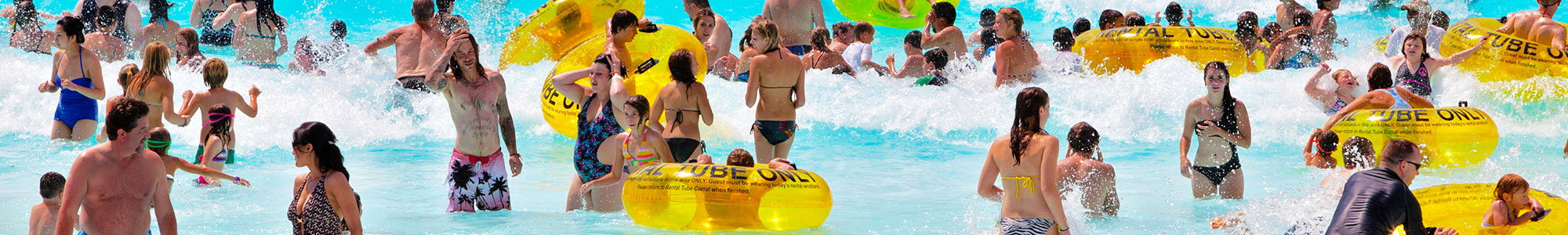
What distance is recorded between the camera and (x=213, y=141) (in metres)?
6.40

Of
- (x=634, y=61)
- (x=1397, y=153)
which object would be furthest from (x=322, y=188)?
(x=634, y=61)

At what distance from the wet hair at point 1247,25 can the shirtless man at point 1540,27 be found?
195 cm

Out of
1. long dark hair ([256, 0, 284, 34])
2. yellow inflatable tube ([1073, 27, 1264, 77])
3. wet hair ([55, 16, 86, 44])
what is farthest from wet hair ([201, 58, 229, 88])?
yellow inflatable tube ([1073, 27, 1264, 77])

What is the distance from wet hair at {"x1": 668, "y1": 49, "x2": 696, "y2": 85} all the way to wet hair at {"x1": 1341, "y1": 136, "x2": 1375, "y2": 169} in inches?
133

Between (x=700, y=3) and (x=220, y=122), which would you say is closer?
(x=220, y=122)

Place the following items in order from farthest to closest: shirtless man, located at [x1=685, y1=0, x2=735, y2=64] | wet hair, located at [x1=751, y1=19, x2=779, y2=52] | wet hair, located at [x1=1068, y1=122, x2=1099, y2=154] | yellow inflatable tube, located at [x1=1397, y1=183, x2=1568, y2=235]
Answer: shirtless man, located at [x1=685, y1=0, x2=735, y2=64] < wet hair, located at [x1=751, y1=19, x2=779, y2=52] < wet hair, located at [x1=1068, y1=122, x2=1099, y2=154] < yellow inflatable tube, located at [x1=1397, y1=183, x2=1568, y2=235]

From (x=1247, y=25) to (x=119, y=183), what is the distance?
9129 millimetres

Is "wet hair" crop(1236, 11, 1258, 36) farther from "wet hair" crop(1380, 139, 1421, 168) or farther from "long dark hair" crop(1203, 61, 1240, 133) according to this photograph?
"wet hair" crop(1380, 139, 1421, 168)

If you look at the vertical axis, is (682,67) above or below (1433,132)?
above

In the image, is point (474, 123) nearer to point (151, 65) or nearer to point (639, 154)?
point (639, 154)

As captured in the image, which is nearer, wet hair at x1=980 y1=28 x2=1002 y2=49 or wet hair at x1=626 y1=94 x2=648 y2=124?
wet hair at x1=626 y1=94 x2=648 y2=124

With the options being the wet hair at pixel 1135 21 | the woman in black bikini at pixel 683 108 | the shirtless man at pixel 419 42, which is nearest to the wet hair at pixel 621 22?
the woman in black bikini at pixel 683 108

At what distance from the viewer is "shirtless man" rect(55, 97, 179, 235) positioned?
3.56m

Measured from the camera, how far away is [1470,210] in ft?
14.7
